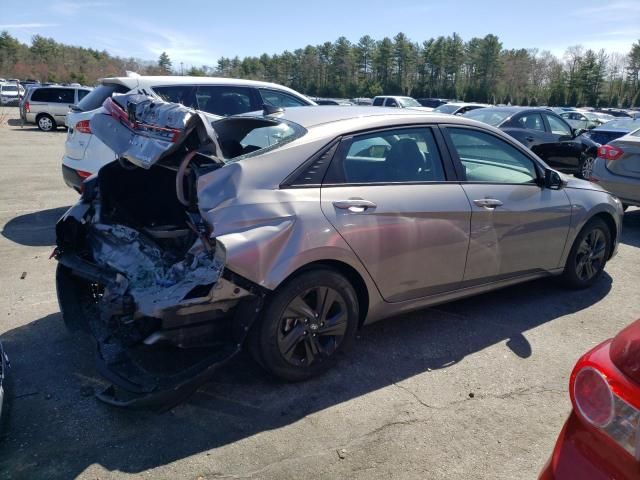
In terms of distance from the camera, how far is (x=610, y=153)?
25.1 feet

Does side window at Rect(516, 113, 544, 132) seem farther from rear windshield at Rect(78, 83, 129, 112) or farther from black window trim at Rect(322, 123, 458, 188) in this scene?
rear windshield at Rect(78, 83, 129, 112)

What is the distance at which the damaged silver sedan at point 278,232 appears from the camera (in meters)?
2.87

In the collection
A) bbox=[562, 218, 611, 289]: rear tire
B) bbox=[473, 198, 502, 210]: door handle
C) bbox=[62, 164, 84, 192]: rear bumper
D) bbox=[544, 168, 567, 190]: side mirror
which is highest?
bbox=[544, 168, 567, 190]: side mirror

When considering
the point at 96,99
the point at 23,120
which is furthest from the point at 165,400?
the point at 23,120

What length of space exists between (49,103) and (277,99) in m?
17.3

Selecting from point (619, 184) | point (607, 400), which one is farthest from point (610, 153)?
point (607, 400)

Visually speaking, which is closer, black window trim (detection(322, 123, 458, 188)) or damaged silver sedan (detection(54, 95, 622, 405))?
damaged silver sedan (detection(54, 95, 622, 405))

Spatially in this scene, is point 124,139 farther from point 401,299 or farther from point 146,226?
point 401,299

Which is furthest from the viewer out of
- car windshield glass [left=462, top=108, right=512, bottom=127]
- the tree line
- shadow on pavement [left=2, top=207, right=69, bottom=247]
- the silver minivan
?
the tree line

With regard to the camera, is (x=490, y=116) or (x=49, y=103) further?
(x=49, y=103)

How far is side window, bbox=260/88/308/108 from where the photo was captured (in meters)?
7.60

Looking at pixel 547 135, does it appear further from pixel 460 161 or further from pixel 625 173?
A: pixel 460 161

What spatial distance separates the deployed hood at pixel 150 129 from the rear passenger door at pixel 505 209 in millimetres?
1897

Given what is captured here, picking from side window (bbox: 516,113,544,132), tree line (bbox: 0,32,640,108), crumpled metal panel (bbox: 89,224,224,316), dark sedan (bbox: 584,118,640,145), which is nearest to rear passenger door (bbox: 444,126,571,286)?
crumpled metal panel (bbox: 89,224,224,316)
